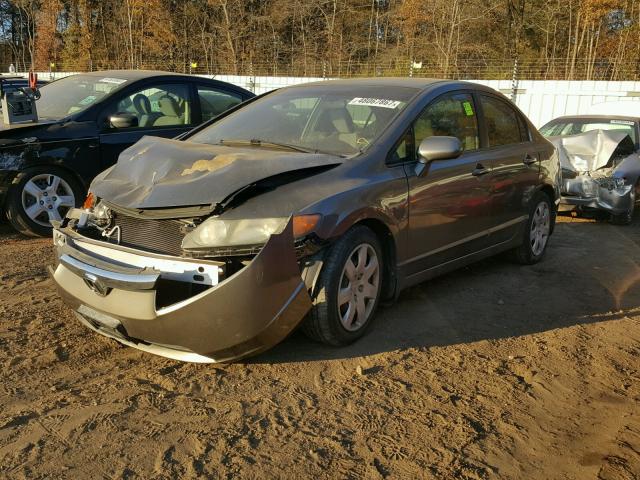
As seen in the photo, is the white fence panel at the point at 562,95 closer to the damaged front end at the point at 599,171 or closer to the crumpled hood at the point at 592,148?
the crumpled hood at the point at 592,148

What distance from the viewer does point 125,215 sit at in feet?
11.6

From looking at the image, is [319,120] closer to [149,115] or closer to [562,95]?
[149,115]

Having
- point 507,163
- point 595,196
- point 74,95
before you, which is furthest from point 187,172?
point 595,196

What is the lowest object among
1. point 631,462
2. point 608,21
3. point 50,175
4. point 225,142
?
point 631,462

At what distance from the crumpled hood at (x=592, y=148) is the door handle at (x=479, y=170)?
158 inches

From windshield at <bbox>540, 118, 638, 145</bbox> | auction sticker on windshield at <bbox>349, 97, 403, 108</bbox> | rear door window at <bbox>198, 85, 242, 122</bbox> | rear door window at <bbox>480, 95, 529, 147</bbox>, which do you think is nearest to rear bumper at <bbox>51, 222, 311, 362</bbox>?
auction sticker on windshield at <bbox>349, 97, 403, 108</bbox>

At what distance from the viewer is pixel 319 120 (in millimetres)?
4430

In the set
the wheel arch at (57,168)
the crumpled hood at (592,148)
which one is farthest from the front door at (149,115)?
the crumpled hood at (592,148)

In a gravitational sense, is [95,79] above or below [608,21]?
below

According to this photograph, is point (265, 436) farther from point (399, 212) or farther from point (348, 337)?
point (399, 212)

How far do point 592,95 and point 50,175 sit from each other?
1274 cm

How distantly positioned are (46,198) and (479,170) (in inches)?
163

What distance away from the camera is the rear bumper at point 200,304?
3.08 m

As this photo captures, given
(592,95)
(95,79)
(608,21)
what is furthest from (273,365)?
(608,21)
